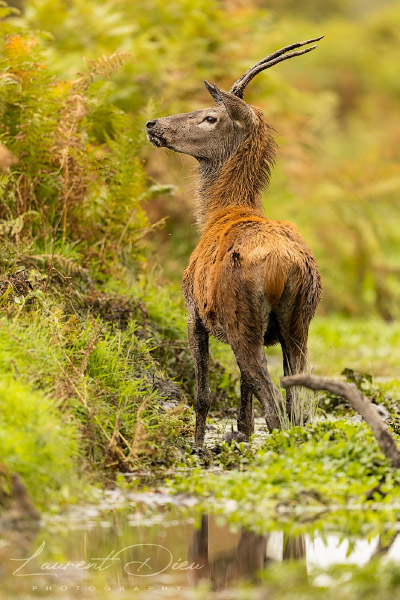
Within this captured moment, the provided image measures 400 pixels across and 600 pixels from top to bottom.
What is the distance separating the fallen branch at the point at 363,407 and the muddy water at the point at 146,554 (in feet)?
3.93

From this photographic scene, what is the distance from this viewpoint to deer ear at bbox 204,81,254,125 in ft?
26.9

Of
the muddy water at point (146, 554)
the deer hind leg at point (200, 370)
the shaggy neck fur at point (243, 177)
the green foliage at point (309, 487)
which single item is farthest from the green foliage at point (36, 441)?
the shaggy neck fur at point (243, 177)

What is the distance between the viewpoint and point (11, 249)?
8852 millimetres

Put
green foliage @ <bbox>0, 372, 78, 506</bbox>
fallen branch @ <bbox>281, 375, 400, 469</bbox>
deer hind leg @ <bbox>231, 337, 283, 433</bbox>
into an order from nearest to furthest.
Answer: green foliage @ <bbox>0, 372, 78, 506</bbox>
fallen branch @ <bbox>281, 375, 400, 469</bbox>
deer hind leg @ <bbox>231, 337, 283, 433</bbox>

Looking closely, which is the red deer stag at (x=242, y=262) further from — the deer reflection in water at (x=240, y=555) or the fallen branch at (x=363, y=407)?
the deer reflection in water at (x=240, y=555)

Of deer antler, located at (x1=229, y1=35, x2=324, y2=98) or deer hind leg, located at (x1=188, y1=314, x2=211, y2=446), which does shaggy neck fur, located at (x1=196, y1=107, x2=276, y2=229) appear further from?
deer hind leg, located at (x1=188, y1=314, x2=211, y2=446)

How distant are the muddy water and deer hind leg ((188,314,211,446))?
2.38 metres

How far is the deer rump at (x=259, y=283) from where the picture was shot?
7.05 m

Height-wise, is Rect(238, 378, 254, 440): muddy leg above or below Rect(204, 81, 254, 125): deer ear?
below

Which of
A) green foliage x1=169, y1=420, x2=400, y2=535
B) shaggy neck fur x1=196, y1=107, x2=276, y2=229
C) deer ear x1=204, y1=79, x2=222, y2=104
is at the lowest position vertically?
green foliage x1=169, y1=420, x2=400, y2=535

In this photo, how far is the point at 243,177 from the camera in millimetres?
8531

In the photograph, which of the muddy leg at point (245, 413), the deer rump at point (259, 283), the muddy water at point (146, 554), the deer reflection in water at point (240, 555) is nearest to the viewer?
the muddy water at point (146, 554)

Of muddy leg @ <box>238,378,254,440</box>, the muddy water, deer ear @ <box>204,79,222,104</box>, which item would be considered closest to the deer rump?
muddy leg @ <box>238,378,254,440</box>

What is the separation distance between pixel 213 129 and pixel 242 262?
1.98 metres
